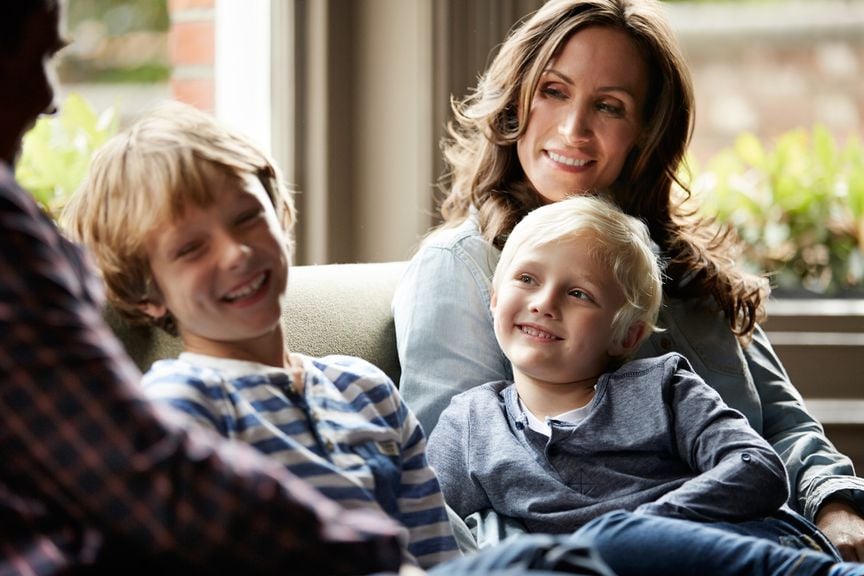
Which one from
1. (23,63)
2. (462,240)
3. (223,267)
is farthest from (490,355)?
(23,63)

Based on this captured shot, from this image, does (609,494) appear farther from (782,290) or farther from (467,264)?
(782,290)

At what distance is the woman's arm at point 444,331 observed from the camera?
1.79m

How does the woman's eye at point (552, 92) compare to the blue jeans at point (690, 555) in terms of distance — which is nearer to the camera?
the blue jeans at point (690, 555)

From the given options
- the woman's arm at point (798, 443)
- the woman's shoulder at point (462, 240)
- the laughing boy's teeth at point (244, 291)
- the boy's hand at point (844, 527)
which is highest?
the laughing boy's teeth at point (244, 291)

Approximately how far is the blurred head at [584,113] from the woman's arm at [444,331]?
0.10 meters

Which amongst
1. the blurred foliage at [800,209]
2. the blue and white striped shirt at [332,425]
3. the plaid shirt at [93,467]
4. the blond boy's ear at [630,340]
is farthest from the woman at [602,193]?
the blurred foliage at [800,209]

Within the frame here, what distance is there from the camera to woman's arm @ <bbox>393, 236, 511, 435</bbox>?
5.87 ft

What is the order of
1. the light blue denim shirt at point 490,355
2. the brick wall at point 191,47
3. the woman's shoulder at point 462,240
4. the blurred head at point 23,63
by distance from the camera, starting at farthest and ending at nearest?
the brick wall at point 191,47
the woman's shoulder at point 462,240
the light blue denim shirt at point 490,355
the blurred head at point 23,63

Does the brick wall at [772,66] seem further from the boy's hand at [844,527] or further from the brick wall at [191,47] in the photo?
the boy's hand at [844,527]

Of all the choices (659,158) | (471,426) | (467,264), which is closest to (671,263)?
(659,158)

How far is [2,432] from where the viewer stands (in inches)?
35.4

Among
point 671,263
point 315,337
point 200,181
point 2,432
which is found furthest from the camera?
point 671,263

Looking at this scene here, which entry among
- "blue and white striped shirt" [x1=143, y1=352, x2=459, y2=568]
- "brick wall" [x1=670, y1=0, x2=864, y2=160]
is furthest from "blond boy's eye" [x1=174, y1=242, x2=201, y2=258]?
"brick wall" [x1=670, y1=0, x2=864, y2=160]

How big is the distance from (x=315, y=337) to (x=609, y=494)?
52cm
